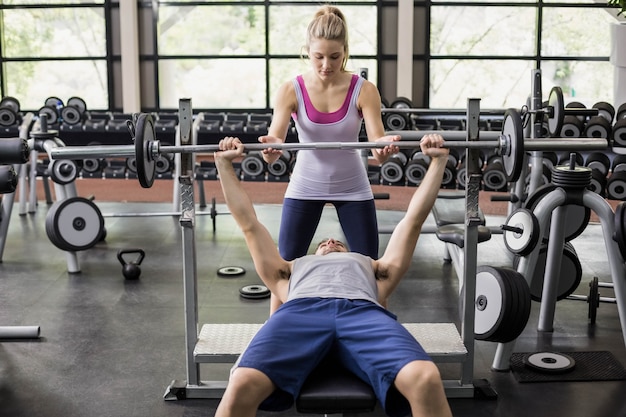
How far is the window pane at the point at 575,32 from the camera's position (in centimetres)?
772

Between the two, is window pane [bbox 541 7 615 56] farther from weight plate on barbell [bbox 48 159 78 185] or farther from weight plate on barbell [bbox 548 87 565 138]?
weight plate on barbell [bbox 48 159 78 185]

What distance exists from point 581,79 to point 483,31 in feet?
3.59

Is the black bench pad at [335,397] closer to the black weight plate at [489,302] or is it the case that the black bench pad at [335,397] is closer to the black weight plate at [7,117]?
the black weight plate at [489,302]

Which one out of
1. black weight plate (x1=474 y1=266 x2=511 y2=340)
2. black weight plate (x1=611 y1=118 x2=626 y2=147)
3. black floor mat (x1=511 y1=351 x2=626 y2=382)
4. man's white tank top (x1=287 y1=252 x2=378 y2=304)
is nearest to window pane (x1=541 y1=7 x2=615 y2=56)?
black weight plate (x1=611 y1=118 x2=626 y2=147)

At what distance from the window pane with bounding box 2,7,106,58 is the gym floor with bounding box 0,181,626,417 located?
11.5 feet

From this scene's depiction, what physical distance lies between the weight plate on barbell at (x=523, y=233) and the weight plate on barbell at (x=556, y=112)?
2.96 feet

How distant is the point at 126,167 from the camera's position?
5219mm

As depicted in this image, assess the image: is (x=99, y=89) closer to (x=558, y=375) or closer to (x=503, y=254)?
(x=503, y=254)

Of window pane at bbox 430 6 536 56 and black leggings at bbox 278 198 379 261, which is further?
window pane at bbox 430 6 536 56

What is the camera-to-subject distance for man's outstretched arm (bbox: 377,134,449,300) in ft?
6.71

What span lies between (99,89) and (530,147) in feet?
21.7

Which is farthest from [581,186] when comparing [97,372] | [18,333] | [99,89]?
[99,89]

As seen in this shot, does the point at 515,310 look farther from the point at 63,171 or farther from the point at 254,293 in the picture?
the point at 63,171

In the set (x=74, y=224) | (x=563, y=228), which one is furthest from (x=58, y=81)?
(x=563, y=228)
